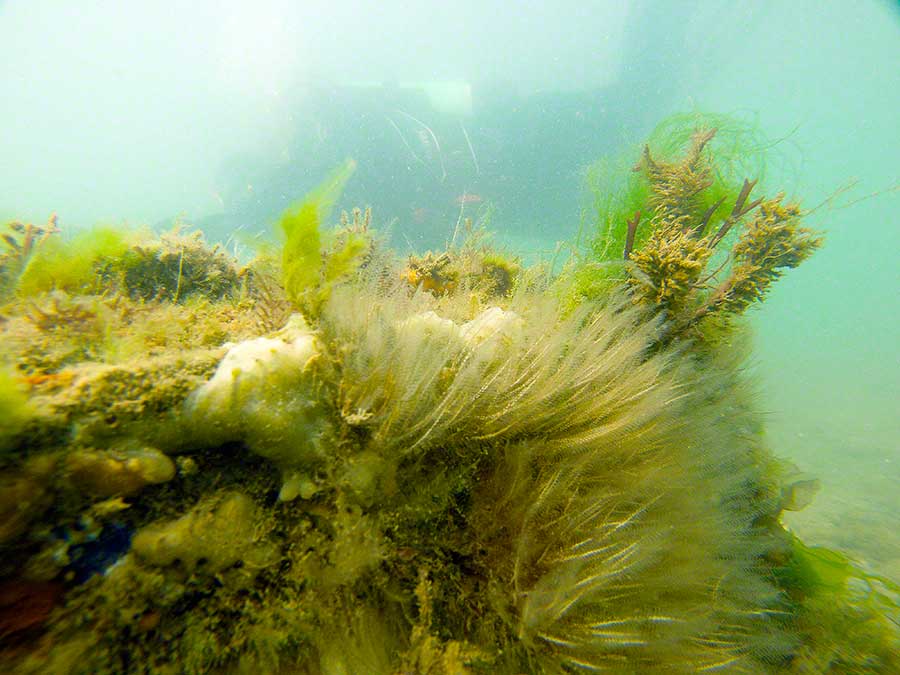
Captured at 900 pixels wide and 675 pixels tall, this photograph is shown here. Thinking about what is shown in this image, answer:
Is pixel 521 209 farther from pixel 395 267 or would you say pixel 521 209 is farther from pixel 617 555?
pixel 617 555

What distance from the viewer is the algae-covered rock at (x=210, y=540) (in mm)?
1498

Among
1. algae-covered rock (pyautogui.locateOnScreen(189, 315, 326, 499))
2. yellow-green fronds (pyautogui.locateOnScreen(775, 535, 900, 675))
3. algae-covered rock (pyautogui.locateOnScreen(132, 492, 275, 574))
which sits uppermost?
algae-covered rock (pyautogui.locateOnScreen(189, 315, 326, 499))

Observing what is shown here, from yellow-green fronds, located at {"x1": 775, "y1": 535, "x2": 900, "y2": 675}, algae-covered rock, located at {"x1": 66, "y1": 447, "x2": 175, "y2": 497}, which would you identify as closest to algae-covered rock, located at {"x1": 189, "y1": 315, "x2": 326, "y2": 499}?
algae-covered rock, located at {"x1": 66, "y1": 447, "x2": 175, "y2": 497}

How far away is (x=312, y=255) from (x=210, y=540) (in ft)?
5.06

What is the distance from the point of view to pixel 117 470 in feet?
4.85

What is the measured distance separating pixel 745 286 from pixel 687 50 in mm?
41397

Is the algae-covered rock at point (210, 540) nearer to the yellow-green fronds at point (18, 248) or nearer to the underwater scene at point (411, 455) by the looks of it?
the underwater scene at point (411, 455)

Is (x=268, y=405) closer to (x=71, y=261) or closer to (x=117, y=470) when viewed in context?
(x=117, y=470)

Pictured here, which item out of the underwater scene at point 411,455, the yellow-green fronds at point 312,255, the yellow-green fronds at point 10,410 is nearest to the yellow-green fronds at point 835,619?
the underwater scene at point 411,455

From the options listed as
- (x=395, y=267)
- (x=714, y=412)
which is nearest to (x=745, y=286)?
(x=714, y=412)

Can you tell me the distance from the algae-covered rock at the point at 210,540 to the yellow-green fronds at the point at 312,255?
1019 millimetres

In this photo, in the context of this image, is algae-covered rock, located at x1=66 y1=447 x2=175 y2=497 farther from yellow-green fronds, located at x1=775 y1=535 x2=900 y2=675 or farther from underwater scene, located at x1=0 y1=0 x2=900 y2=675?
yellow-green fronds, located at x1=775 y1=535 x2=900 y2=675

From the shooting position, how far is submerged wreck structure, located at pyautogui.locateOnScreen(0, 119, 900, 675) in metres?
1.44

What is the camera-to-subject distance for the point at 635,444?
244 centimetres
